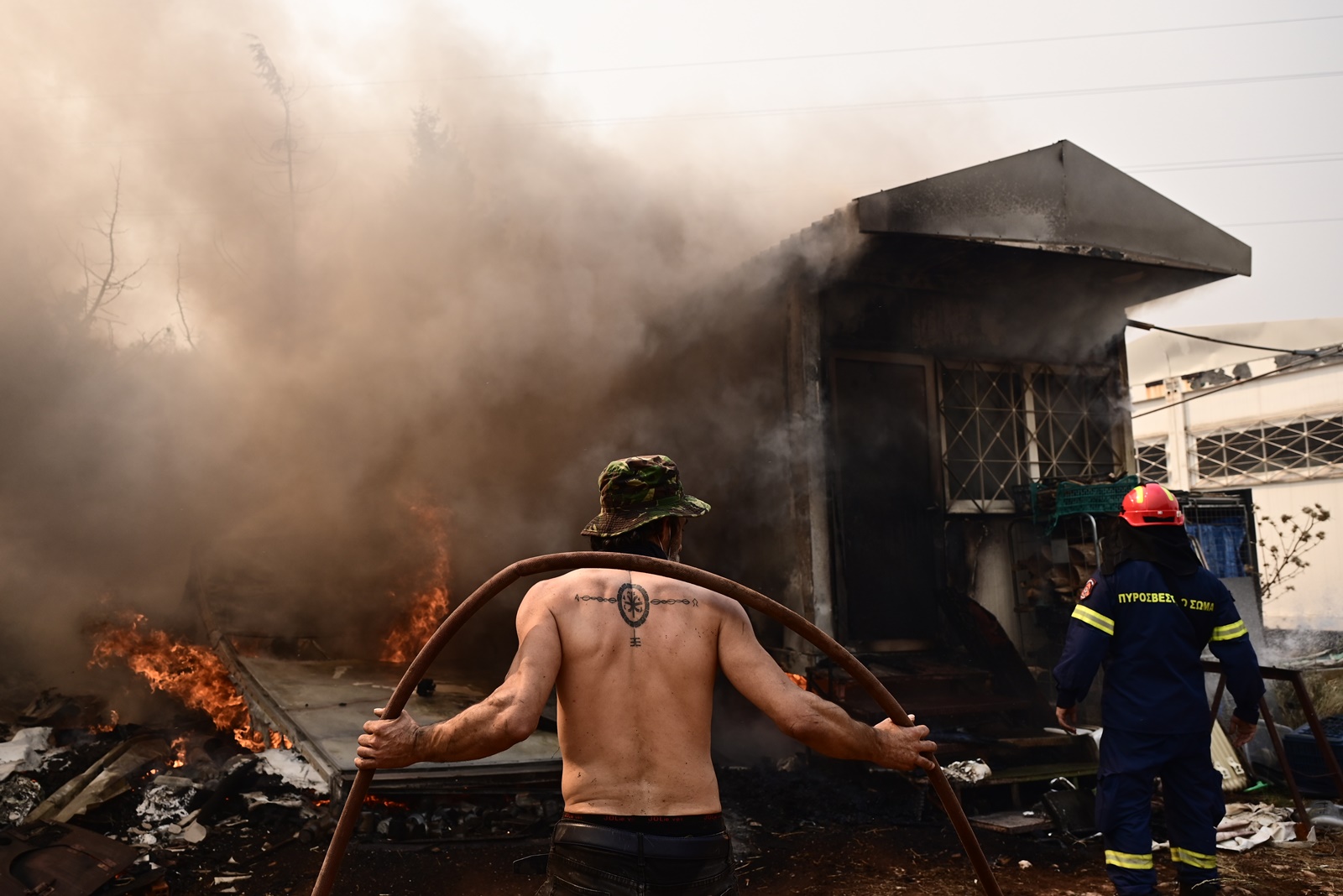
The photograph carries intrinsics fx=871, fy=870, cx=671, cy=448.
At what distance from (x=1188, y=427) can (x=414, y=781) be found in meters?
19.9

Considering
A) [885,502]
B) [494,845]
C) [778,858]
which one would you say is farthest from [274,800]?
[885,502]

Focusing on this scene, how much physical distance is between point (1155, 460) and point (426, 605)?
17949 millimetres

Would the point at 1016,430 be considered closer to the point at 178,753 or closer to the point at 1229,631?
the point at 1229,631

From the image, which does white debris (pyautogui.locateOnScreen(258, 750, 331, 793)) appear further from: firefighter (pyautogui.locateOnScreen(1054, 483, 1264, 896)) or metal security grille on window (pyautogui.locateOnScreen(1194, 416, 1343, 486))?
metal security grille on window (pyautogui.locateOnScreen(1194, 416, 1343, 486))

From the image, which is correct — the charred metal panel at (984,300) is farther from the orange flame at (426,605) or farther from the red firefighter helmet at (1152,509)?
the orange flame at (426,605)

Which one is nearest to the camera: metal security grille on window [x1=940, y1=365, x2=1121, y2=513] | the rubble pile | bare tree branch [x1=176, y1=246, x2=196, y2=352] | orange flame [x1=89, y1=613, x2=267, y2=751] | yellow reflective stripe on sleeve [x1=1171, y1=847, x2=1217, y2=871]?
yellow reflective stripe on sleeve [x1=1171, y1=847, x2=1217, y2=871]

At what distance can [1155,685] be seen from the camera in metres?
4.16

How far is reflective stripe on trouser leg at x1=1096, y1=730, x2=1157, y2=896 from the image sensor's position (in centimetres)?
398

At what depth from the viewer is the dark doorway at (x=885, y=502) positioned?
337 inches

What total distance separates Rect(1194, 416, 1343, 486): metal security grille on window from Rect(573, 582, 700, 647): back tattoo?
63.9 feet

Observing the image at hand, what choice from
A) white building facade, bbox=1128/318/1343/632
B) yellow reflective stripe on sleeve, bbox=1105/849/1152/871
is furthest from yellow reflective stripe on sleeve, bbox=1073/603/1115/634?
white building facade, bbox=1128/318/1343/632

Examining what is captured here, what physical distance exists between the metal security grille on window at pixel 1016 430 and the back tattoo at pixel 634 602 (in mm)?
7152

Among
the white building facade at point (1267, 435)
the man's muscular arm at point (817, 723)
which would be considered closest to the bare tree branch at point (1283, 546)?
the white building facade at point (1267, 435)

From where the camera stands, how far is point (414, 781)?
5102mm
